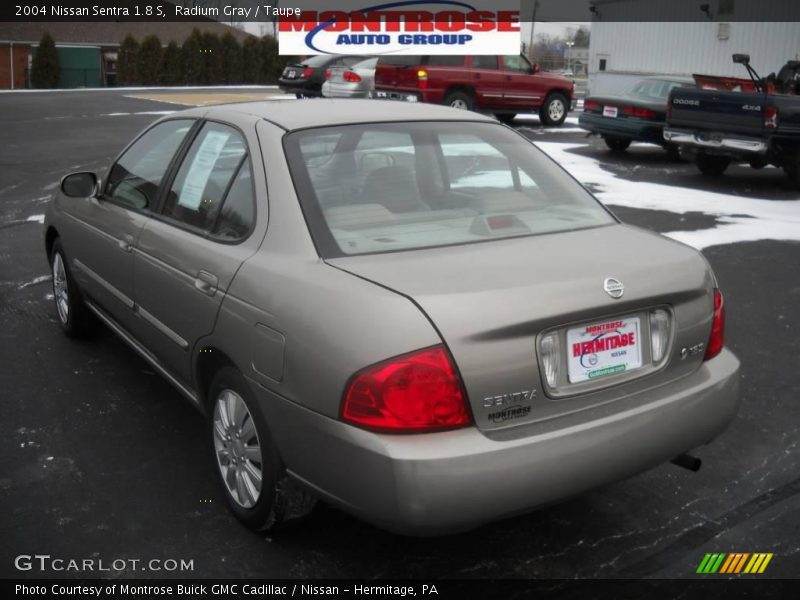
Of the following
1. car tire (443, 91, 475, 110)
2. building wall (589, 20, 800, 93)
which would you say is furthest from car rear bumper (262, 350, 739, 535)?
building wall (589, 20, 800, 93)

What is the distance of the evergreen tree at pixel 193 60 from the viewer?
157ft

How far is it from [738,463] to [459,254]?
5.99ft

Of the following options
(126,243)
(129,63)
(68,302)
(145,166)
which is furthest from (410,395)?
(129,63)

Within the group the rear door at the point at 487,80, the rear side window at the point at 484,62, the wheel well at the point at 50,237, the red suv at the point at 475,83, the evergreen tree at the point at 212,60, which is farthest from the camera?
the evergreen tree at the point at 212,60

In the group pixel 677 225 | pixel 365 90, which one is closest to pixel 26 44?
pixel 365 90

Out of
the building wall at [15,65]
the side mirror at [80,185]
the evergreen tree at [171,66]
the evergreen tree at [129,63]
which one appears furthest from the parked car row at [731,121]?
the building wall at [15,65]

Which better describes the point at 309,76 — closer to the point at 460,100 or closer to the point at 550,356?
the point at 460,100

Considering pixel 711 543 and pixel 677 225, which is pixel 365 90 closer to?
pixel 677 225

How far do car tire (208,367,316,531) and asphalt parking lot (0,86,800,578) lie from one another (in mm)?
131

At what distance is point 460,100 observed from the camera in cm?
1930

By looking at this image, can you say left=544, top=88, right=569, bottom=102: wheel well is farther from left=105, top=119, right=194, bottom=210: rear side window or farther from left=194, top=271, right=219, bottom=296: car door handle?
left=194, top=271, right=219, bottom=296: car door handle

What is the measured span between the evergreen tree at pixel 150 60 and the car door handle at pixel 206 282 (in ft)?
155

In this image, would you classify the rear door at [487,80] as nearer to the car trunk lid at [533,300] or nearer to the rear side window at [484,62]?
the rear side window at [484,62]

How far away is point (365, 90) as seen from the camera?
21719mm
